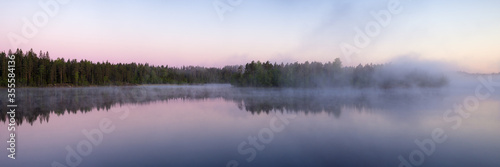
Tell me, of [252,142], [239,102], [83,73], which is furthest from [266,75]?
[252,142]

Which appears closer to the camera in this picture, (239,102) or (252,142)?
(252,142)

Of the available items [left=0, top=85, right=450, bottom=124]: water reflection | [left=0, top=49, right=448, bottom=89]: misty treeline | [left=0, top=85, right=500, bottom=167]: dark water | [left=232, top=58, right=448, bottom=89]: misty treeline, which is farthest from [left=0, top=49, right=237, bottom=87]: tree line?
[left=0, top=85, right=500, bottom=167]: dark water

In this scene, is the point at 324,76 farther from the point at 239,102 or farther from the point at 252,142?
the point at 252,142

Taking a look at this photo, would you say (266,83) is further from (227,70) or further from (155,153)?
(227,70)

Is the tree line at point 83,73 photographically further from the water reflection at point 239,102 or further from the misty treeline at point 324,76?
the misty treeline at point 324,76

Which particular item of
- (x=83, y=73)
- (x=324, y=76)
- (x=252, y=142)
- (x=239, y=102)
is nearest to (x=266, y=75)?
(x=324, y=76)

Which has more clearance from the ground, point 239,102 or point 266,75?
point 266,75

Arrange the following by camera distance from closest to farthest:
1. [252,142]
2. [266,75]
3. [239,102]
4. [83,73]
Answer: [252,142] < [239,102] < [266,75] < [83,73]

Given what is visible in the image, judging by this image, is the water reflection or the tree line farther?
the tree line

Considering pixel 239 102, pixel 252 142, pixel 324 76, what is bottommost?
pixel 252 142

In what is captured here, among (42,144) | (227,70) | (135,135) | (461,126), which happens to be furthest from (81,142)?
(227,70)

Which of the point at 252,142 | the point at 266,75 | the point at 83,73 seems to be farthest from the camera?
the point at 83,73

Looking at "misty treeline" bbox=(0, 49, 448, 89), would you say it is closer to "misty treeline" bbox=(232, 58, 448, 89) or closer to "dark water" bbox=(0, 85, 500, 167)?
"misty treeline" bbox=(232, 58, 448, 89)

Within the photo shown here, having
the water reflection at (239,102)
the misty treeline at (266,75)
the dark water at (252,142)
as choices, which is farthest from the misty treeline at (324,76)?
the dark water at (252,142)
